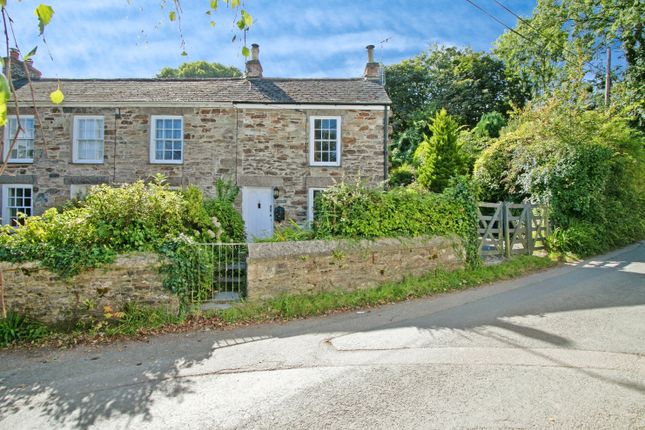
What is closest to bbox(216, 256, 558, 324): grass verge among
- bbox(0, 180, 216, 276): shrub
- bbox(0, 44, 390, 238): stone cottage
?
bbox(0, 180, 216, 276): shrub

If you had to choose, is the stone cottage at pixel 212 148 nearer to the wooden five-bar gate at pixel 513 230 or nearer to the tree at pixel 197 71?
the wooden five-bar gate at pixel 513 230

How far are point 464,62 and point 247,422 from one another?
33.5m

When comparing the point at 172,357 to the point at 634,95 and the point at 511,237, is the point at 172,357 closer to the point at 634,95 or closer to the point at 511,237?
the point at 511,237

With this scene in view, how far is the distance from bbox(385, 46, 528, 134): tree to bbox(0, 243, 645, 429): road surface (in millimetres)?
25588

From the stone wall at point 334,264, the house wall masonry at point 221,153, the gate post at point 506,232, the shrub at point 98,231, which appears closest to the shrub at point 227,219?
the shrub at point 98,231

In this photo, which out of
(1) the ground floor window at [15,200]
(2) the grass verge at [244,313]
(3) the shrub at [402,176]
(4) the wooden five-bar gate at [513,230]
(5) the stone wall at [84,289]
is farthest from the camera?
(3) the shrub at [402,176]

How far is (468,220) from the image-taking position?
10133 mm

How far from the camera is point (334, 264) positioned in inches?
320

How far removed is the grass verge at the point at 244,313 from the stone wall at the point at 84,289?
0.66 feet

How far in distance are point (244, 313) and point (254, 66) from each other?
43.5 feet

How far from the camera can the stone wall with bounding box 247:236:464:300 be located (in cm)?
758

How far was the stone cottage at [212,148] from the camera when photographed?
51.2 ft

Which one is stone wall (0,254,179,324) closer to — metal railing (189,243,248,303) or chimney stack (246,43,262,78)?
metal railing (189,243,248,303)

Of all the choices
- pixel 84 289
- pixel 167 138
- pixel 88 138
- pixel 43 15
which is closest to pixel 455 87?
pixel 167 138
